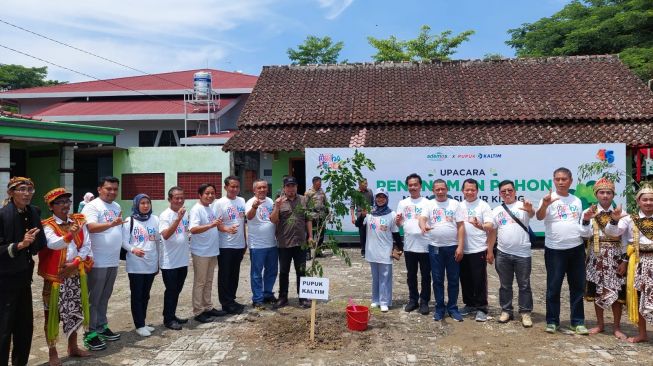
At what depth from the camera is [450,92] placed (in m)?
14.6

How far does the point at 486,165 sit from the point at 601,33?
13107 mm

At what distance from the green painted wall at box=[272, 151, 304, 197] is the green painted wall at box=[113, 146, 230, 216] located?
4.35 feet

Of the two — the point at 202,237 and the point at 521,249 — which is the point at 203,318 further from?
the point at 521,249

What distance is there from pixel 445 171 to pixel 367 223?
18.3 ft

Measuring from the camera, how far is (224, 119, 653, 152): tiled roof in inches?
469

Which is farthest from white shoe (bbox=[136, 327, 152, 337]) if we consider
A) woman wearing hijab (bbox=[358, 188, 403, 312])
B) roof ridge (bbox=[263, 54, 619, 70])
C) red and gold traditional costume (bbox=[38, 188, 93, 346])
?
roof ridge (bbox=[263, 54, 619, 70])

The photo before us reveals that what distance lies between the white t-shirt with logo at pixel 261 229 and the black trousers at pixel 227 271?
0.19 metres

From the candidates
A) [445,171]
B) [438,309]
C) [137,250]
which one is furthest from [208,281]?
[445,171]

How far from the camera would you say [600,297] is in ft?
15.8

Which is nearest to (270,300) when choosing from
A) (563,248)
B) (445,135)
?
(563,248)

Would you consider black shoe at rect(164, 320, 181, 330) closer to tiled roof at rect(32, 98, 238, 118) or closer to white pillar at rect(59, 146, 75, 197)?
white pillar at rect(59, 146, 75, 197)

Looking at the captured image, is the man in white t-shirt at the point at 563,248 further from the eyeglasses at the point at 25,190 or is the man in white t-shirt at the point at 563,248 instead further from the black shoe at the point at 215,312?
the eyeglasses at the point at 25,190

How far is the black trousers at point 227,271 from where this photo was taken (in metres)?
5.72

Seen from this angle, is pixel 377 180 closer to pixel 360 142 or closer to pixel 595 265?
pixel 360 142
